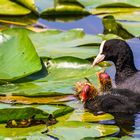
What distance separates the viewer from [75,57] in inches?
274

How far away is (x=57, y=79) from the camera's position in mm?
6699

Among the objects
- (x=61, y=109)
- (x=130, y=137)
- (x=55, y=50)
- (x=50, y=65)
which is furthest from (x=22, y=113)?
(x=55, y=50)

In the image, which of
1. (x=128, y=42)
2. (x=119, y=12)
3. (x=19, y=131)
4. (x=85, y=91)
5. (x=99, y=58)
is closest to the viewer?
(x=19, y=131)

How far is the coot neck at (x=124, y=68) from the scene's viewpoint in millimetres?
7168

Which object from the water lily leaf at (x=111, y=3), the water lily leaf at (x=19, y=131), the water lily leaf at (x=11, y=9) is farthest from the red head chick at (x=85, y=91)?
the water lily leaf at (x=111, y=3)

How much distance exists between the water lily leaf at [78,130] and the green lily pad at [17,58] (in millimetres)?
1001

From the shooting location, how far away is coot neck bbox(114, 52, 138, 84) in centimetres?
717

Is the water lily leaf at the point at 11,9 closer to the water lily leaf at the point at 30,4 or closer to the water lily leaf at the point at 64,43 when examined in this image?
the water lily leaf at the point at 30,4

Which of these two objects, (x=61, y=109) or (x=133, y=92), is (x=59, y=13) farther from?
(x=61, y=109)

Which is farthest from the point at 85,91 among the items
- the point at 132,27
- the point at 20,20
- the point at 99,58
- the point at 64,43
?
the point at 20,20

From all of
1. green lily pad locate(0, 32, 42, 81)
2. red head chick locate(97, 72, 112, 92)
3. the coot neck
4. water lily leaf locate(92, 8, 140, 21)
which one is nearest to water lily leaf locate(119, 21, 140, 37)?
water lily leaf locate(92, 8, 140, 21)

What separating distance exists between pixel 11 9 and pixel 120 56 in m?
2.49

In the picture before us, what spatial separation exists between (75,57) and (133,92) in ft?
2.20

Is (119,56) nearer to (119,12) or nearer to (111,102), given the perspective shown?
(111,102)
